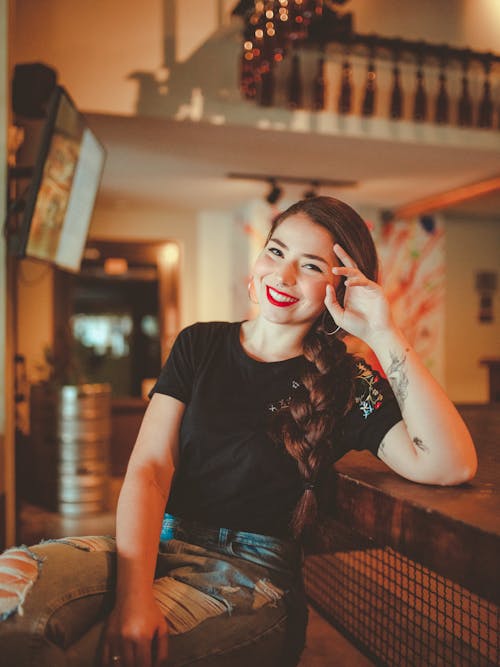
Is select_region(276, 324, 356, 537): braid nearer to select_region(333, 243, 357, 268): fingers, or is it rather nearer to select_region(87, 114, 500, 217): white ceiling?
select_region(333, 243, 357, 268): fingers

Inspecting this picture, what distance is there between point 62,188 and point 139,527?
7.19 feet

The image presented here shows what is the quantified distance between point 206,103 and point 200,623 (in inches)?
139

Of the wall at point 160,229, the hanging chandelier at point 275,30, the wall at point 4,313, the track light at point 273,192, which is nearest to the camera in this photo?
the wall at point 4,313

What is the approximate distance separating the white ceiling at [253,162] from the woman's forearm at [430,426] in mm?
3134

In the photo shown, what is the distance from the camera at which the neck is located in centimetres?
130

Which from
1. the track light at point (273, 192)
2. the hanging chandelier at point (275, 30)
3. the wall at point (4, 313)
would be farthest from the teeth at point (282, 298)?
the track light at point (273, 192)

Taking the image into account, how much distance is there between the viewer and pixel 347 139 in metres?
4.26

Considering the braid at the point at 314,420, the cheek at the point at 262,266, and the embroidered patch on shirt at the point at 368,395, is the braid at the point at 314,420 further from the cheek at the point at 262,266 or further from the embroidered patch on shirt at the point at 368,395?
the cheek at the point at 262,266

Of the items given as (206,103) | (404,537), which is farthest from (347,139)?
(404,537)

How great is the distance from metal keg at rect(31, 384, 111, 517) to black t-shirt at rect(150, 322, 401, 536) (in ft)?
8.66

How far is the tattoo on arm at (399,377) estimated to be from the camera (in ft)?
3.75

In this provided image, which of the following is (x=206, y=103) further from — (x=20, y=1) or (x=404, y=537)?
(x=404, y=537)

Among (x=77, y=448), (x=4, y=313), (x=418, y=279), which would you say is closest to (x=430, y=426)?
(x=4, y=313)

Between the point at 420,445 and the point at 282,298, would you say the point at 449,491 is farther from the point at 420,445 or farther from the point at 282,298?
the point at 282,298
